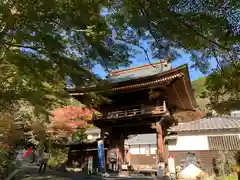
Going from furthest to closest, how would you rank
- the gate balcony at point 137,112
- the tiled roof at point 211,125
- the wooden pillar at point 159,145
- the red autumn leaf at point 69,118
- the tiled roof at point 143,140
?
the tiled roof at point 143,140 → the tiled roof at point 211,125 → the red autumn leaf at point 69,118 → the gate balcony at point 137,112 → the wooden pillar at point 159,145

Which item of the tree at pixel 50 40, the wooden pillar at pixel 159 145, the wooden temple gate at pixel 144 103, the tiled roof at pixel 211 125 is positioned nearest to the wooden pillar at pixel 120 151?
the wooden temple gate at pixel 144 103

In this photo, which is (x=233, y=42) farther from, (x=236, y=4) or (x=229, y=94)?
(x=229, y=94)

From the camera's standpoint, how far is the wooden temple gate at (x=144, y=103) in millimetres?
9500

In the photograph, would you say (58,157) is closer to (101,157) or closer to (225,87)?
(101,157)

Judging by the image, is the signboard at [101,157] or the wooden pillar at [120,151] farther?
the wooden pillar at [120,151]

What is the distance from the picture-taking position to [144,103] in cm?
1068

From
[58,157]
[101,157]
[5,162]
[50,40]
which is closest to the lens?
[50,40]

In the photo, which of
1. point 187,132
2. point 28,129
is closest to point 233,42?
point 28,129

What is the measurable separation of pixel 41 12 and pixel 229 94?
106 inches

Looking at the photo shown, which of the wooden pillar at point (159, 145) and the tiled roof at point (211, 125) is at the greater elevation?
the tiled roof at point (211, 125)

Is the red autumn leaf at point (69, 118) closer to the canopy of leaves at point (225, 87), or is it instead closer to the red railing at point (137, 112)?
the red railing at point (137, 112)

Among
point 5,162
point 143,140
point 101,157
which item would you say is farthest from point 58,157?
point 5,162

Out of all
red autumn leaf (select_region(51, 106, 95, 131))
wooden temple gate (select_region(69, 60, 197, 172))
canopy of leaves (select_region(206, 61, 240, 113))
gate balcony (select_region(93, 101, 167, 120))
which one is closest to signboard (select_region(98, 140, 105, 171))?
wooden temple gate (select_region(69, 60, 197, 172))

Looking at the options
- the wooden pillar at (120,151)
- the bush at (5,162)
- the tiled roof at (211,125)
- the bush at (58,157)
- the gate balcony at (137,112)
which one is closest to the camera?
the bush at (5,162)
